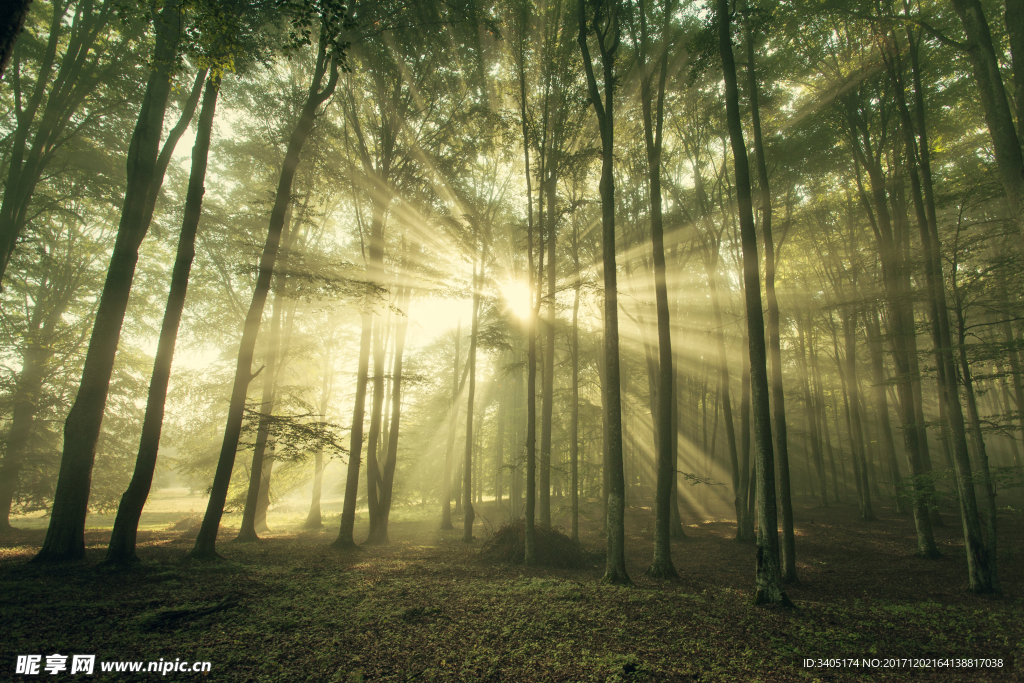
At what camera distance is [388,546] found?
488 inches

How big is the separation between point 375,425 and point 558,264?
9.64m

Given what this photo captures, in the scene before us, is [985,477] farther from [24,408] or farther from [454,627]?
[24,408]

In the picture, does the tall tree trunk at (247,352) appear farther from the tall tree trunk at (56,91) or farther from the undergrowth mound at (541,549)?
the undergrowth mound at (541,549)

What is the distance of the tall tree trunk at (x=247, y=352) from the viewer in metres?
8.23

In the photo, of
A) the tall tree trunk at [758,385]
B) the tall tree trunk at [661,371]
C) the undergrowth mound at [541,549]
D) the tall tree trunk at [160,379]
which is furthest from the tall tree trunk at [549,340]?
the tall tree trunk at [160,379]

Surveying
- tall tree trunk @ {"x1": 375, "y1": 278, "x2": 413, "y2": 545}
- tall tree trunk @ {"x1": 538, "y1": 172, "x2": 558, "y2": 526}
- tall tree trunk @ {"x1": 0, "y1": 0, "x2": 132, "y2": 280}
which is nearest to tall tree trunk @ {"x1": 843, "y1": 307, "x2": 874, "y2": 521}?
tall tree trunk @ {"x1": 538, "y1": 172, "x2": 558, "y2": 526}

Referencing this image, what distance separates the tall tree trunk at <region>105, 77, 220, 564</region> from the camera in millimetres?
6945

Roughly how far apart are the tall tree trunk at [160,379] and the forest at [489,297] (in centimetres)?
7

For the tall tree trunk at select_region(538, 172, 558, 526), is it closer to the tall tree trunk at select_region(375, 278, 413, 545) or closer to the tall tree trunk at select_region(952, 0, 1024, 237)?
the tall tree trunk at select_region(375, 278, 413, 545)

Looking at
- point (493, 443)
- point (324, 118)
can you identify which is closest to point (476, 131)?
point (324, 118)

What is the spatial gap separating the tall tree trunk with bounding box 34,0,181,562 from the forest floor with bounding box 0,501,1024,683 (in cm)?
71

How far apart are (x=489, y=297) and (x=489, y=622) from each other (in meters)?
10.3

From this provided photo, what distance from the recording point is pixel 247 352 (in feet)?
29.1

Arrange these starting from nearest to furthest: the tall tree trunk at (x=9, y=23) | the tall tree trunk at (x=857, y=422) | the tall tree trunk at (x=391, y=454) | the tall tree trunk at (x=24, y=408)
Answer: the tall tree trunk at (x=9, y=23), the tall tree trunk at (x=391, y=454), the tall tree trunk at (x=24, y=408), the tall tree trunk at (x=857, y=422)
